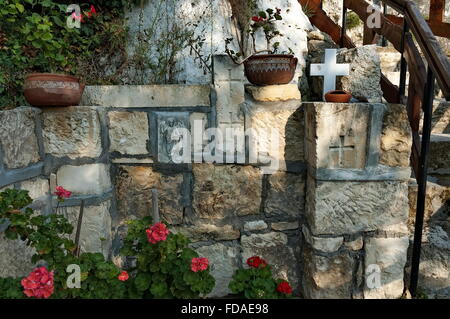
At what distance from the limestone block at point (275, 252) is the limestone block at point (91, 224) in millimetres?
817

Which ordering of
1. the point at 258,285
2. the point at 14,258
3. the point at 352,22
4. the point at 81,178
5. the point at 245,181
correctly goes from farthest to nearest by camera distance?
the point at 352,22 < the point at 245,181 < the point at 81,178 < the point at 14,258 < the point at 258,285

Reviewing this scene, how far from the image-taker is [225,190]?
1.93 meters

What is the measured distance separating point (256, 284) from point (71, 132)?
4.10ft

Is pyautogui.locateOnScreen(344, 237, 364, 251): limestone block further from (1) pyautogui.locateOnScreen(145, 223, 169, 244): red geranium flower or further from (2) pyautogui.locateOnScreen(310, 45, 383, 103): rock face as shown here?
(1) pyautogui.locateOnScreen(145, 223, 169, 244): red geranium flower

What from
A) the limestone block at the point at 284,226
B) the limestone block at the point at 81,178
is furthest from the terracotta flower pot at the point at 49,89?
the limestone block at the point at 284,226

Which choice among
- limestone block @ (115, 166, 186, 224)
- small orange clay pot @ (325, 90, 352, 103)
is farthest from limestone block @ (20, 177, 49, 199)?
small orange clay pot @ (325, 90, 352, 103)

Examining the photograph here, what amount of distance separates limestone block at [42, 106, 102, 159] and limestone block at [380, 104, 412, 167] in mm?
1566

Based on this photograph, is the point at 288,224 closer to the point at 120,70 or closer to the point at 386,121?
the point at 386,121

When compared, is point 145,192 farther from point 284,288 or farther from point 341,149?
point 341,149

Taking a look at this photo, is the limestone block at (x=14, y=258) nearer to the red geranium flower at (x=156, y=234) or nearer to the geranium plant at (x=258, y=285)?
the red geranium flower at (x=156, y=234)

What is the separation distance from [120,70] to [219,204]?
1.17 metres

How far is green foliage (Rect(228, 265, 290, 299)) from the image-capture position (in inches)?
55.1

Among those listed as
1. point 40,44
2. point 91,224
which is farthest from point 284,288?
point 40,44

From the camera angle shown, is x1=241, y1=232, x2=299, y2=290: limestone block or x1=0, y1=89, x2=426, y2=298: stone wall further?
x1=241, y1=232, x2=299, y2=290: limestone block
